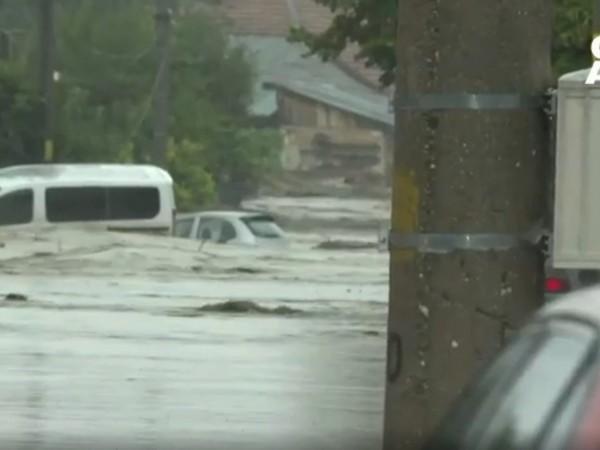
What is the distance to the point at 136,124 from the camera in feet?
154

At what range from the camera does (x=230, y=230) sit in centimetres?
3372

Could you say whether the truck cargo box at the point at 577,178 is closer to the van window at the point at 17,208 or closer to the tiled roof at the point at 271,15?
the van window at the point at 17,208

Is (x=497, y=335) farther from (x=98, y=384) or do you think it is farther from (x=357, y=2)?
(x=357, y=2)

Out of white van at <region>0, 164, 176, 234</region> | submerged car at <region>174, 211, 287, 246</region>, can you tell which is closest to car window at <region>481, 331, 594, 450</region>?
white van at <region>0, 164, 176, 234</region>

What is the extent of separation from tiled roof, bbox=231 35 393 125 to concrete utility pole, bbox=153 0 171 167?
406 inches

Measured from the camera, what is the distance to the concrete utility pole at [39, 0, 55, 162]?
3959 centimetres

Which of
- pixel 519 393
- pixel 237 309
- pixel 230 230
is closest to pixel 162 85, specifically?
pixel 230 230

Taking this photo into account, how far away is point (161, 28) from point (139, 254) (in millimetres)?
11552

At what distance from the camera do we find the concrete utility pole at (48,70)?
3959 centimetres

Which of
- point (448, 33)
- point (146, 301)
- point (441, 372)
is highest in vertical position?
point (448, 33)

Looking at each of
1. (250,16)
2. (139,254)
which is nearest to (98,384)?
(139,254)

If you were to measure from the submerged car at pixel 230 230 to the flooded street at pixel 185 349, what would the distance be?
2886 millimetres

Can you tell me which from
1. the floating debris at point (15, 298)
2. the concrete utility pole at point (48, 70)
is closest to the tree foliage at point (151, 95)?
the concrete utility pole at point (48, 70)

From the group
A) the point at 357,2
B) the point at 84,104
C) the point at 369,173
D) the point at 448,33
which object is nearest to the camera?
the point at 448,33
